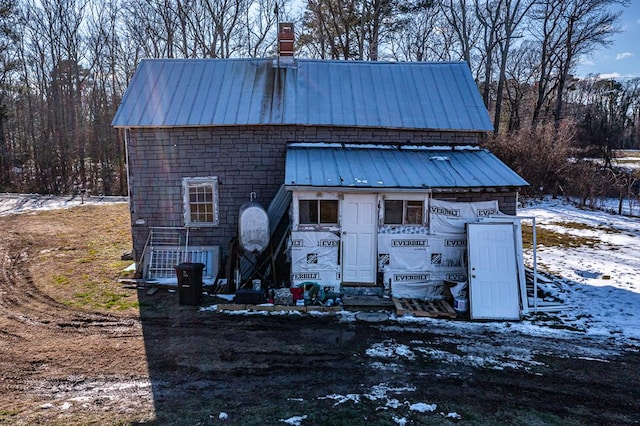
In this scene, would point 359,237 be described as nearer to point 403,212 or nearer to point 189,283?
point 403,212

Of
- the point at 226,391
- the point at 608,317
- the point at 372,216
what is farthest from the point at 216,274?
the point at 608,317

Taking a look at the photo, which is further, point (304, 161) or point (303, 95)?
point (303, 95)

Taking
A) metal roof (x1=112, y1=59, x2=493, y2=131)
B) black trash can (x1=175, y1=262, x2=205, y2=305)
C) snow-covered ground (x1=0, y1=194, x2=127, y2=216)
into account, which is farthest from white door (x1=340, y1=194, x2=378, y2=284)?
snow-covered ground (x1=0, y1=194, x2=127, y2=216)

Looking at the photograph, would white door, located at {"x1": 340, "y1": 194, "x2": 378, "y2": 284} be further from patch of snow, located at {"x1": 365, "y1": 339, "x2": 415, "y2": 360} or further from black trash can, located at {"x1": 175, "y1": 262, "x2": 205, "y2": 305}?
black trash can, located at {"x1": 175, "y1": 262, "x2": 205, "y2": 305}

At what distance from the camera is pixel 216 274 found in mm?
10477

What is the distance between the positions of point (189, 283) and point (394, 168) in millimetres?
5243

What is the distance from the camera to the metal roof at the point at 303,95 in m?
10.6

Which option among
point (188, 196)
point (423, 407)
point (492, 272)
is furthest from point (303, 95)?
point (423, 407)

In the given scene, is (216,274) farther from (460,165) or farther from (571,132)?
(571,132)

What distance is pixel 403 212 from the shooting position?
9.29m

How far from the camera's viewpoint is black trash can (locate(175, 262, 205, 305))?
28.5ft

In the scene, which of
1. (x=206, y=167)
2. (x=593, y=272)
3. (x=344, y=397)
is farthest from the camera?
(x=593, y=272)

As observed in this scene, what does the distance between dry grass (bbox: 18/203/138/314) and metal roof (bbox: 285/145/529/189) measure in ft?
15.7

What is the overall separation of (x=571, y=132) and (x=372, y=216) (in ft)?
69.4
